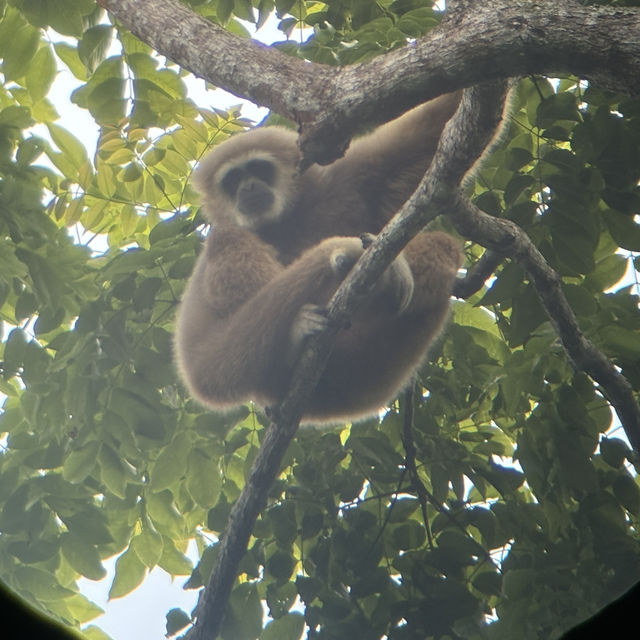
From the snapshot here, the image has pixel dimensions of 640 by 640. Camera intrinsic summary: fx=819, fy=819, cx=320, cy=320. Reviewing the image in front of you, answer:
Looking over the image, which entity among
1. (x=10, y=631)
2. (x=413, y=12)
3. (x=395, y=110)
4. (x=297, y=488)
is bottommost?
(x=10, y=631)

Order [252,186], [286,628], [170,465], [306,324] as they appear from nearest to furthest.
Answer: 1. [306,324]
2. [286,628]
3. [170,465]
4. [252,186]

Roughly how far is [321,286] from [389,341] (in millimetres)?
449

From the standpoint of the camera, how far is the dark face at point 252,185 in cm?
480

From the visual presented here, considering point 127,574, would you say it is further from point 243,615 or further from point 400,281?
point 400,281

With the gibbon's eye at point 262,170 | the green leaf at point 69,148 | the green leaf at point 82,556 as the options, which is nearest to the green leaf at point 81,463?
the green leaf at point 82,556

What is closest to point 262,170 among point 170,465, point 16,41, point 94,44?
point 94,44

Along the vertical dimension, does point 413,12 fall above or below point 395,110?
above

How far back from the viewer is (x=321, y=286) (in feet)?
12.2

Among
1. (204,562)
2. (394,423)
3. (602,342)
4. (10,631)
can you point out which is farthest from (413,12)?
(10,631)

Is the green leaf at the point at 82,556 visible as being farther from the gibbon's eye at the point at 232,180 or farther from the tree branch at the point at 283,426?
the gibbon's eye at the point at 232,180

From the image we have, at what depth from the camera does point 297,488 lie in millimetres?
3775

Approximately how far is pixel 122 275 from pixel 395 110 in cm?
184

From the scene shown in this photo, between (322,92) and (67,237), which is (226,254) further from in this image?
(322,92)

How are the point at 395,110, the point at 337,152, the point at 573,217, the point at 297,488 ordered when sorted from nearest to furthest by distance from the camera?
the point at 395,110, the point at 337,152, the point at 573,217, the point at 297,488
